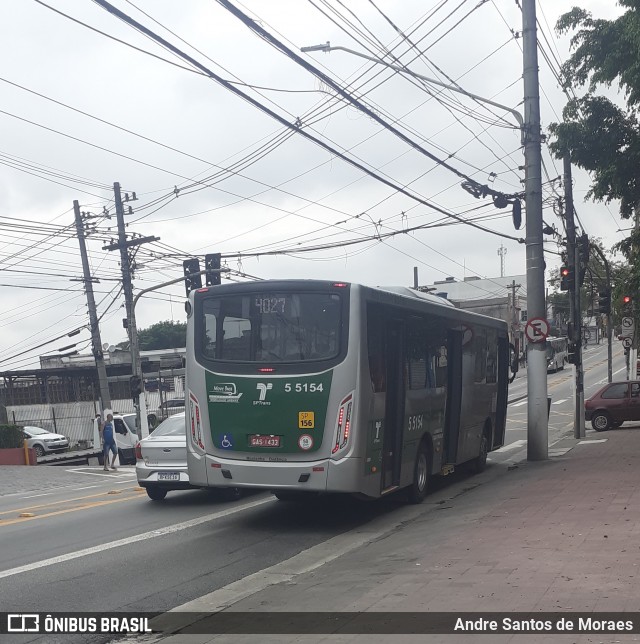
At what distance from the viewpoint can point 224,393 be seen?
468 inches

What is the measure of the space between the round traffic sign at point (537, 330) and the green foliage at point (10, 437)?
23.0 meters

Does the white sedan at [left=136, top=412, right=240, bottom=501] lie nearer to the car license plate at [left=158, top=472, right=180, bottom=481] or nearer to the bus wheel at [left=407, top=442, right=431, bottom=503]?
the car license plate at [left=158, top=472, right=180, bottom=481]

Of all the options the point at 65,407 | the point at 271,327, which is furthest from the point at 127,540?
the point at 65,407

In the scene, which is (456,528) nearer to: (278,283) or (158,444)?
(278,283)

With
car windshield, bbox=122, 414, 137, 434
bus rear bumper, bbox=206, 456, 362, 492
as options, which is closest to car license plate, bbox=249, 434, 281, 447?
bus rear bumper, bbox=206, 456, 362, 492

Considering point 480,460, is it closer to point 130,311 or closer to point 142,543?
point 142,543

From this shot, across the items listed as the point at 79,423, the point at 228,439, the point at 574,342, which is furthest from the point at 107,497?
the point at 79,423

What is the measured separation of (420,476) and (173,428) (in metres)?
4.61

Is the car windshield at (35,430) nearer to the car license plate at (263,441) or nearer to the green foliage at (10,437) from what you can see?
the green foliage at (10,437)

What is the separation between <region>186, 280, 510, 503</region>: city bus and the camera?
11.4 meters

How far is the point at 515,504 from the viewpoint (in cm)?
1265

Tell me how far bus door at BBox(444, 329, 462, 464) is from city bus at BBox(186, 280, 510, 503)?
2.44 meters

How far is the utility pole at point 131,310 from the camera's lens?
104 feet

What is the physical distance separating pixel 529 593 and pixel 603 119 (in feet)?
43.5
